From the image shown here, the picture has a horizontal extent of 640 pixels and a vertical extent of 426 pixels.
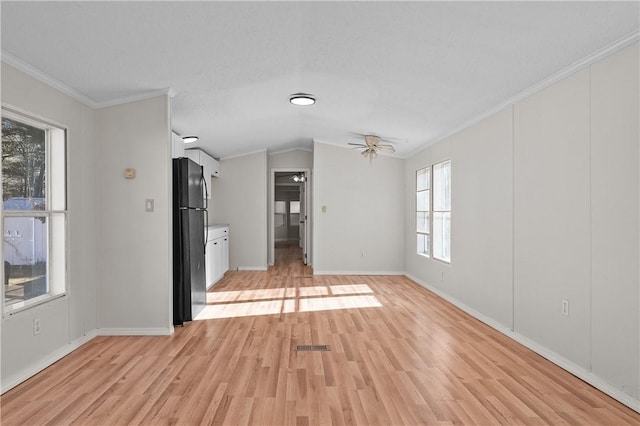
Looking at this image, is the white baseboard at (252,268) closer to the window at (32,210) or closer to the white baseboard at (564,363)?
the white baseboard at (564,363)

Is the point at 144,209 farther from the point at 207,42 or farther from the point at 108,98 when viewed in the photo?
the point at 207,42

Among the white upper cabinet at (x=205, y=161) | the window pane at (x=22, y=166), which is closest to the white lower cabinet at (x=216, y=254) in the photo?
the white upper cabinet at (x=205, y=161)

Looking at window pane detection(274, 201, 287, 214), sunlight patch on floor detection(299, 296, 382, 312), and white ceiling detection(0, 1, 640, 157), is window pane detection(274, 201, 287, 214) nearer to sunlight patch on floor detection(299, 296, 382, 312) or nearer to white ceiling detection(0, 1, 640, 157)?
sunlight patch on floor detection(299, 296, 382, 312)

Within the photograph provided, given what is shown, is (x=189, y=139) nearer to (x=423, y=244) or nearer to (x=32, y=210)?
(x=32, y=210)

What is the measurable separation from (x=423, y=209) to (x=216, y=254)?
3492 mm

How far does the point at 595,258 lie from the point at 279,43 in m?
2.77

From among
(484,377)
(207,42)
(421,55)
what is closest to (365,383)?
(484,377)

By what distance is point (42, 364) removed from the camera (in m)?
3.11

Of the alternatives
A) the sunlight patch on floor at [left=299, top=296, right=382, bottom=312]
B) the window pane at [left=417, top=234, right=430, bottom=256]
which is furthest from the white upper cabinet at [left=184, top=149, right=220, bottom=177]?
the window pane at [left=417, top=234, right=430, bottom=256]

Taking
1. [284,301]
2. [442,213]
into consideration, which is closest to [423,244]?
[442,213]

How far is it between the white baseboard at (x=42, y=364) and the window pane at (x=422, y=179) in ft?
16.5

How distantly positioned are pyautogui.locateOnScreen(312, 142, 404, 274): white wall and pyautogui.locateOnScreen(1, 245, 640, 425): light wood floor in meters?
3.09

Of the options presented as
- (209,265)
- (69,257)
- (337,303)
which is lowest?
(337,303)

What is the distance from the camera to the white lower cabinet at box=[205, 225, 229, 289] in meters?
6.30
